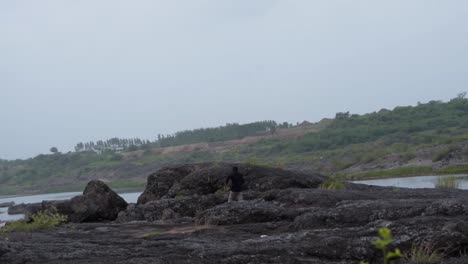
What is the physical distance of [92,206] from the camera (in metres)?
22.9

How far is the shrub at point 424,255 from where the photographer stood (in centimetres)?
978

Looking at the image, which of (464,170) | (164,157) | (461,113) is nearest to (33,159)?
(164,157)

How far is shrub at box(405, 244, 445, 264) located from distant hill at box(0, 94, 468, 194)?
37.6m

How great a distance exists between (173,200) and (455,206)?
30.0 feet

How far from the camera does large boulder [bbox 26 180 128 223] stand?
22.5 metres

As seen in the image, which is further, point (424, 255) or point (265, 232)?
point (265, 232)

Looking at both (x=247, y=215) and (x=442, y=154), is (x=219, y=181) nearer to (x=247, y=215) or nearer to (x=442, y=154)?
(x=247, y=215)

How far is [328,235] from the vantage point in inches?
457

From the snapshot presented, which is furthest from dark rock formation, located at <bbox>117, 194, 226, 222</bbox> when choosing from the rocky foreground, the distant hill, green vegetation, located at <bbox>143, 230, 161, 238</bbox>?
the distant hill

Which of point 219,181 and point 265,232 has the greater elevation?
point 219,181

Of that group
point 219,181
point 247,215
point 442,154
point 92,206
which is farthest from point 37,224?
point 442,154

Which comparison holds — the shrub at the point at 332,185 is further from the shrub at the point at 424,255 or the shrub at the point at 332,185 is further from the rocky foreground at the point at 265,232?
the shrub at the point at 424,255

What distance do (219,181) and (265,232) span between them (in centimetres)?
931

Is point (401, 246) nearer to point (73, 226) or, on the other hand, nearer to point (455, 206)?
point (455, 206)
